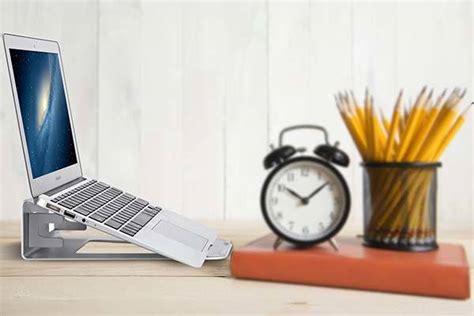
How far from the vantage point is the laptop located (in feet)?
3.93

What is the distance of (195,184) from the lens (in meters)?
2.13

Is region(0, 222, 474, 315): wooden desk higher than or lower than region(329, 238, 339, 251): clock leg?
lower

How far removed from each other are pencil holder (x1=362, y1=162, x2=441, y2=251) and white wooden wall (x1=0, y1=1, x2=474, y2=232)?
1.01m

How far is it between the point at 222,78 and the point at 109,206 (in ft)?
2.83

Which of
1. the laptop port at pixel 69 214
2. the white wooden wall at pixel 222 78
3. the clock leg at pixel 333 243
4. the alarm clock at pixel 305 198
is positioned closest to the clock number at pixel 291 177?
the alarm clock at pixel 305 198

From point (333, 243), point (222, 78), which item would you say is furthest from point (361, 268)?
point (222, 78)

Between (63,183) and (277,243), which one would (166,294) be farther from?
(63,183)

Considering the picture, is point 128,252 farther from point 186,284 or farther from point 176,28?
point 176,28

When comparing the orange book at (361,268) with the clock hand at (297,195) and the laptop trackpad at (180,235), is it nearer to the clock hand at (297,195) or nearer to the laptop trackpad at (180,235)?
the clock hand at (297,195)

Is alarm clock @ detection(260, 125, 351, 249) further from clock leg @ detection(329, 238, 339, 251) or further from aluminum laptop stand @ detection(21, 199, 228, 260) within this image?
aluminum laptop stand @ detection(21, 199, 228, 260)

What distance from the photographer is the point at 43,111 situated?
52.6 inches

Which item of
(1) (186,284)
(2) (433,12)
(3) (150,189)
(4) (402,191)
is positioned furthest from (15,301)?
(2) (433,12)

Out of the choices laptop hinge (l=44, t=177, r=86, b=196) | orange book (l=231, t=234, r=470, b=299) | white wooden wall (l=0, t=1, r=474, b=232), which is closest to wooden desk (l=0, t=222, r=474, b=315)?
orange book (l=231, t=234, r=470, b=299)

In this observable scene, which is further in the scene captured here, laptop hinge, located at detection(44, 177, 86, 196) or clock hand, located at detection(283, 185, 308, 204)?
laptop hinge, located at detection(44, 177, 86, 196)
